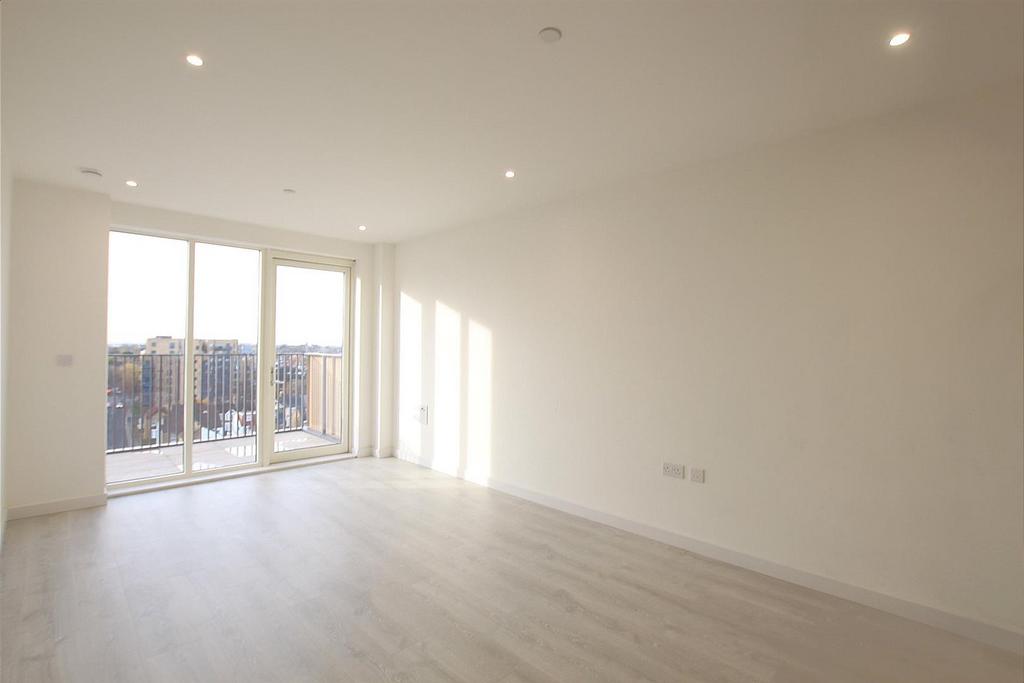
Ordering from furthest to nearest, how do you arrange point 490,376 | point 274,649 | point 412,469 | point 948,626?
point 412,469 < point 490,376 < point 948,626 < point 274,649

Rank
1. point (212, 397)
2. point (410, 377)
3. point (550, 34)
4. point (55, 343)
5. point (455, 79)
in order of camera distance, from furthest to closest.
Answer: point (410, 377) → point (212, 397) → point (55, 343) → point (455, 79) → point (550, 34)

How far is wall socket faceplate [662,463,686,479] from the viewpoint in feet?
11.1

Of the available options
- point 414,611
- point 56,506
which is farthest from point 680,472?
point 56,506

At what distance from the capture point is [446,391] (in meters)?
5.29

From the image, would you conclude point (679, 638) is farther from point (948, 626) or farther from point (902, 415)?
point (902, 415)

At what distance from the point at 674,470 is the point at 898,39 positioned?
8.66 feet

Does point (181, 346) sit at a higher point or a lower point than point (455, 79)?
lower

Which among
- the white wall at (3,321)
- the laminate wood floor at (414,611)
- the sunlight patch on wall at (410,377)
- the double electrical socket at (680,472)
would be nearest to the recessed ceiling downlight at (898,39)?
the double electrical socket at (680,472)

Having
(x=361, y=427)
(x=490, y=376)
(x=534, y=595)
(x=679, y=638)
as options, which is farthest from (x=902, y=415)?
(x=361, y=427)

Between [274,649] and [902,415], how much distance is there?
335cm

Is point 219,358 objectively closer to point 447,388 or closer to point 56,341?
point 56,341

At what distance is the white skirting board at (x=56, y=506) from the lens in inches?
149

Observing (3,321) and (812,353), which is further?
(3,321)

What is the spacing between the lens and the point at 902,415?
8.39 feet
